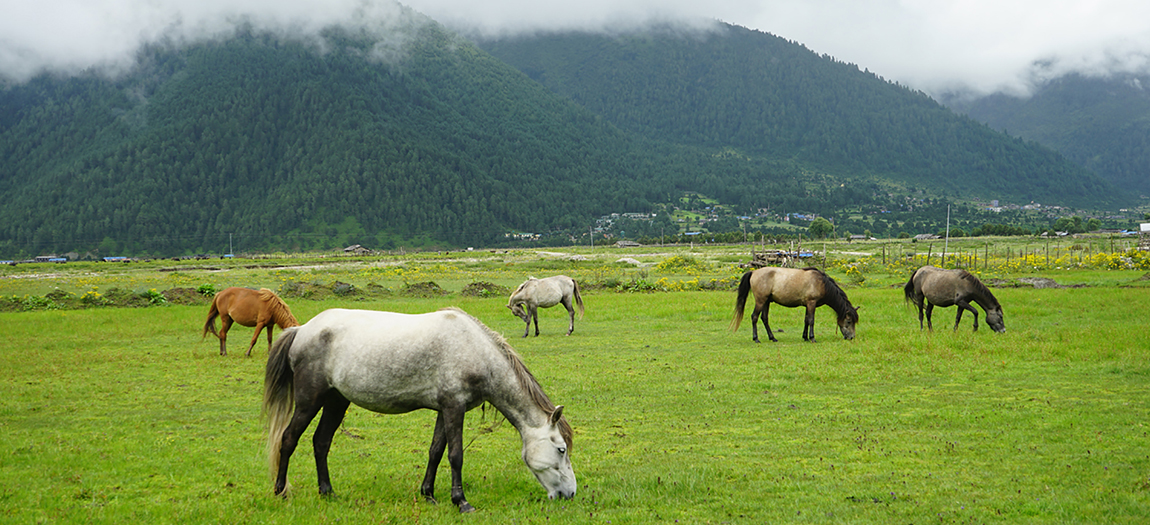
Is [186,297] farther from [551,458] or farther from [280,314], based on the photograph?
[551,458]

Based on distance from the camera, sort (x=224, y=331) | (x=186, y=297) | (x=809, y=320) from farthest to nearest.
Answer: (x=186, y=297), (x=809, y=320), (x=224, y=331)

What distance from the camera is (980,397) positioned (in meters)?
12.2

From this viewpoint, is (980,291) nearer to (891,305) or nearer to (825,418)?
(891,305)

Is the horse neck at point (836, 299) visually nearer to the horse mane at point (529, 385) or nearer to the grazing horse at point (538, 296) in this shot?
the grazing horse at point (538, 296)

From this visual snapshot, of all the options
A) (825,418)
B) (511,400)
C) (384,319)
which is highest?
(384,319)

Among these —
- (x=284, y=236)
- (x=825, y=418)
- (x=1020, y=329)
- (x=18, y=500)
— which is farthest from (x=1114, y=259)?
(x=284, y=236)

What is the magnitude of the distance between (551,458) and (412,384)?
64.7 inches

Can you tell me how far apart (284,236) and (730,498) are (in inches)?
7380

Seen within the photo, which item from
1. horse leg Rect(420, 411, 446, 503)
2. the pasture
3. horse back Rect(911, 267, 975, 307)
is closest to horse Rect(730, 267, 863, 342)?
the pasture

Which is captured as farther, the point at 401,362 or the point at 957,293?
the point at 957,293

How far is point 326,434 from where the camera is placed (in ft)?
24.6

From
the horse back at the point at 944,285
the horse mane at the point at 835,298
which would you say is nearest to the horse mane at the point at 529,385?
the horse mane at the point at 835,298

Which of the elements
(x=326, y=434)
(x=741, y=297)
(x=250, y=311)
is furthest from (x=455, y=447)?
(x=741, y=297)

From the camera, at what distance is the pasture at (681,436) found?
23.2 feet
